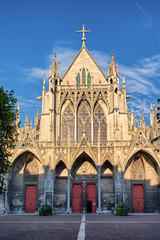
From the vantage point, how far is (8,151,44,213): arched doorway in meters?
31.6

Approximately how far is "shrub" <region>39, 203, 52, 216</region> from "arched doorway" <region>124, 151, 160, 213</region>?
893cm

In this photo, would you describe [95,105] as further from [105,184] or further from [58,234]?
[58,234]

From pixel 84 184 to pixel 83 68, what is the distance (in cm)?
1646

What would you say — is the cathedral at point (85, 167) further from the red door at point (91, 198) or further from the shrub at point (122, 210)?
the shrub at point (122, 210)

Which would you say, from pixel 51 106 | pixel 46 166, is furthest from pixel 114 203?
pixel 51 106

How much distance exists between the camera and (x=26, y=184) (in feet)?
106

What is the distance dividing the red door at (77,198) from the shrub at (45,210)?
13.1ft

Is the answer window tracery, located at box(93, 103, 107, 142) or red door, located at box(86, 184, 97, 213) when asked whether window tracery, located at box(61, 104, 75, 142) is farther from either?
red door, located at box(86, 184, 97, 213)

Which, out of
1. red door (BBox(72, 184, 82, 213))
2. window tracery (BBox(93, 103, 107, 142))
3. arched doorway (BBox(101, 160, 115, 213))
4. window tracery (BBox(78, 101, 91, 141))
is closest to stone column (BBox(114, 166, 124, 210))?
arched doorway (BBox(101, 160, 115, 213))

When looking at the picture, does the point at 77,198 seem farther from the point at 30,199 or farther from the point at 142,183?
the point at 142,183

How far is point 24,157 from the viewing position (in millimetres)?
32844

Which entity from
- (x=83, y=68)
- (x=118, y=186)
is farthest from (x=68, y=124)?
(x=118, y=186)

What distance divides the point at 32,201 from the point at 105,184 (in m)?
8.73

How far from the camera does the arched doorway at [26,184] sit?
104 feet
